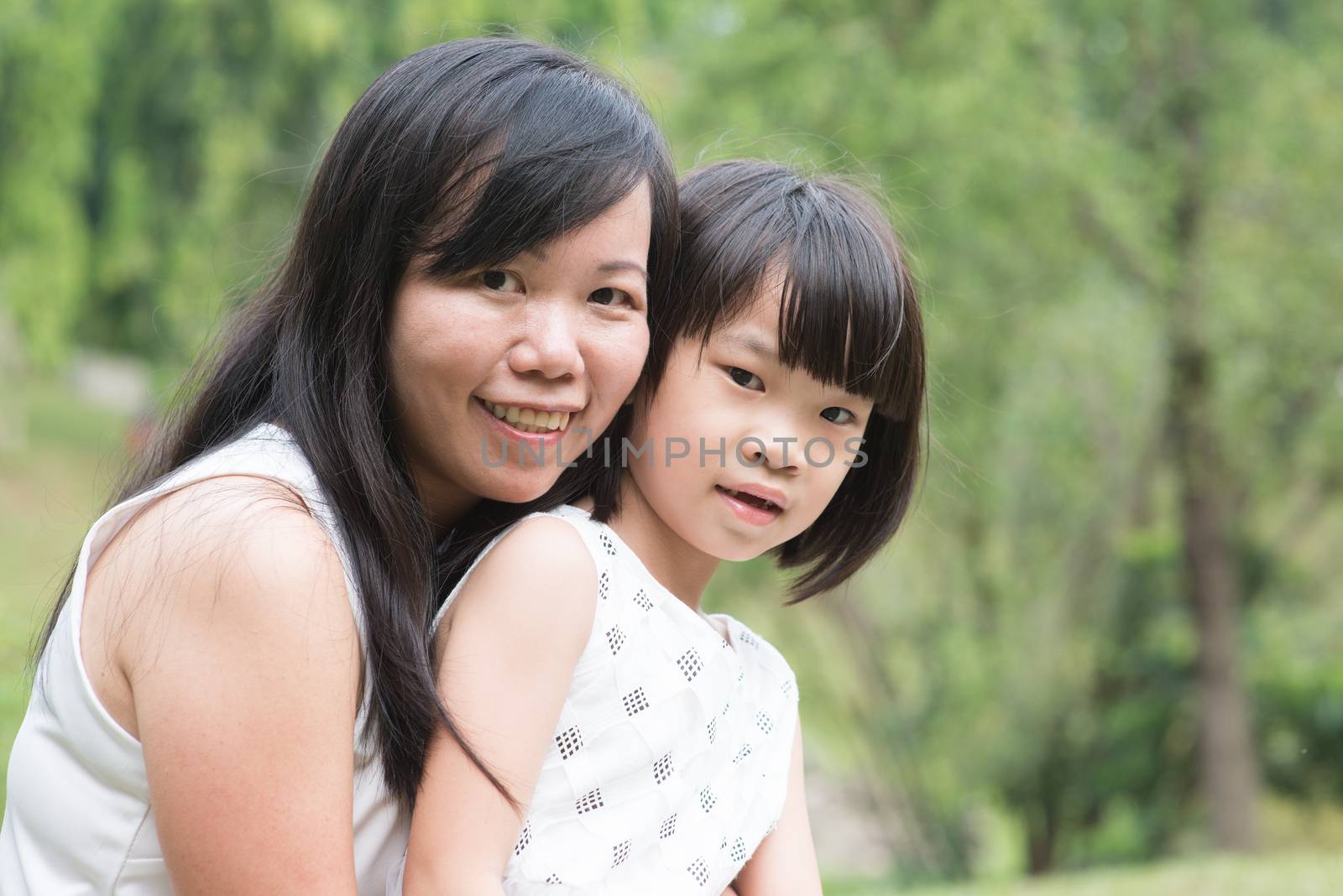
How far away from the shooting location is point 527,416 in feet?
5.20

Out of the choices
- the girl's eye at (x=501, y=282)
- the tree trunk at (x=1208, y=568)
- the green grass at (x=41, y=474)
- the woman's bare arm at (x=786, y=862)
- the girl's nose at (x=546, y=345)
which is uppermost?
the girl's eye at (x=501, y=282)

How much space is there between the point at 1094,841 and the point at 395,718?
9.70 meters

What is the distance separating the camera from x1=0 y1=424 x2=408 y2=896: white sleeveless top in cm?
135

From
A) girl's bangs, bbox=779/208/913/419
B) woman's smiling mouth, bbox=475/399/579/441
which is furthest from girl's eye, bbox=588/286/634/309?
girl's bangs, bbox=779/208/913/419

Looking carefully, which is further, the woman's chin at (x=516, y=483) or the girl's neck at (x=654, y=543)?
the girl's neck at (x=654, y=543)

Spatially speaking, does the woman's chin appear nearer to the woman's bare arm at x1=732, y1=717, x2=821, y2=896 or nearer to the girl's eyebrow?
the girl's eyebrow

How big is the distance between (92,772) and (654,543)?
0.79 m

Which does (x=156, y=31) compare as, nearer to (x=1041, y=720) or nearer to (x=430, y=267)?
(x=1041, y=720)

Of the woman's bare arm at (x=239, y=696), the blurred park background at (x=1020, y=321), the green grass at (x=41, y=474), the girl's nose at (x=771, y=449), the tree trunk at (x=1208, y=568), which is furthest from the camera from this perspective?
the green grass at (x=41, y=474)

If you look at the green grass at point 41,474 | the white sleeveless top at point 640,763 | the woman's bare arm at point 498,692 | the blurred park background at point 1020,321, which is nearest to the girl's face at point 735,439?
the white sleeveless top at point 640,763

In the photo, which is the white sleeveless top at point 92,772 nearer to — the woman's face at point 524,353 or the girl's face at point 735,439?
the woman's face at point 524,353

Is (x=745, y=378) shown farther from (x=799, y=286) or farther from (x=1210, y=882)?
(x=1210, y=882)

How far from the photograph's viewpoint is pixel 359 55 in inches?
382

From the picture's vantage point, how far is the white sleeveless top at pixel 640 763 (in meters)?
1.64
